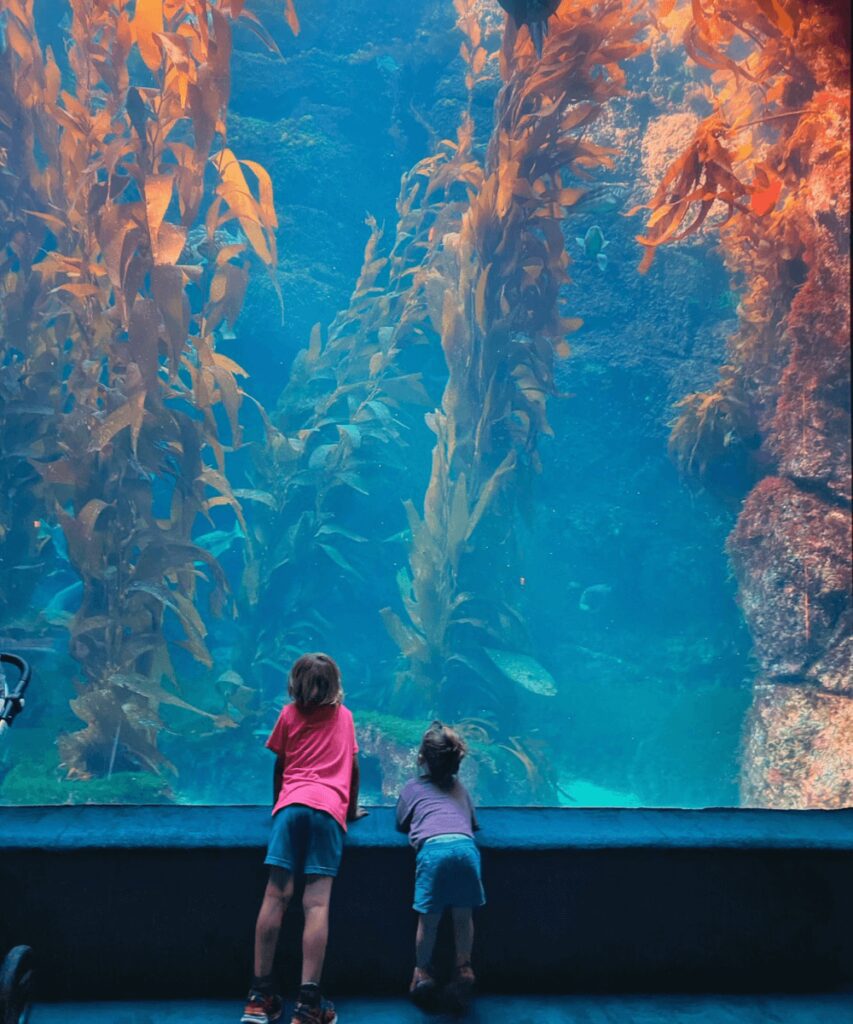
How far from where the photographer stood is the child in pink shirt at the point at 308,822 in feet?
6.32

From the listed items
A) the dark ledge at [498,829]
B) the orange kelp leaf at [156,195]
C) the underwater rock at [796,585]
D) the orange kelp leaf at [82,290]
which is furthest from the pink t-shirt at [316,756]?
the underwater rock at [796,585]

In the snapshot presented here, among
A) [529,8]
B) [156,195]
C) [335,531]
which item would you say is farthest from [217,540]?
[529,8]

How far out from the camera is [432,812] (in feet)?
6.98

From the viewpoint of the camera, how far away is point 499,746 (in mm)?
6609

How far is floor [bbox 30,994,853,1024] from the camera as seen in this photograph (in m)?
1.99

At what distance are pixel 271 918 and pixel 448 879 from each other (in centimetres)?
50

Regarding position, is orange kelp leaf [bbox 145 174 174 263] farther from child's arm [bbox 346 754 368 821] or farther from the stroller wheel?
the stroller wheel

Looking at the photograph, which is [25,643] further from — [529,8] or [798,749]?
[798,749]

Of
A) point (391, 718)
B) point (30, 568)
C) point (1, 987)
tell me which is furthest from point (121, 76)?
point (391, 718)

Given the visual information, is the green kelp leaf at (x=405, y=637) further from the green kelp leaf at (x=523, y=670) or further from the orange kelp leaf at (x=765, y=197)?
the orange kelp leaf at (x=765, y=197)

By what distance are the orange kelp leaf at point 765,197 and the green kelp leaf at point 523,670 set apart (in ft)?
14.7

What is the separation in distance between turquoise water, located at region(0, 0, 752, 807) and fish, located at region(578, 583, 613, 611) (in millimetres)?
82

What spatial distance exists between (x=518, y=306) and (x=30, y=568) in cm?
509

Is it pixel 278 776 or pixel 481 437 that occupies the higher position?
pixel 481 437
